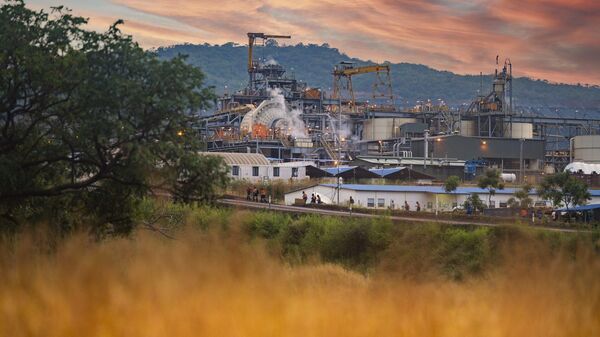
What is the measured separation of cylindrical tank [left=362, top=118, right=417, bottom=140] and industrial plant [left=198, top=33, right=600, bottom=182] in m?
0.15

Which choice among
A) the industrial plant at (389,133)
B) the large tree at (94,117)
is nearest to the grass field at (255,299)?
the large tree at (94,117)

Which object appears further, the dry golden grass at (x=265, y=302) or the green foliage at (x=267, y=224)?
the green foliage at (x=267, y=224)

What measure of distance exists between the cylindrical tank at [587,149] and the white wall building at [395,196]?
4844 centimetres

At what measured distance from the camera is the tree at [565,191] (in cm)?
5747

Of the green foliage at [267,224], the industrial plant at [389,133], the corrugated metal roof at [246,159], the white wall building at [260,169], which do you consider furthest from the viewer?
the industrial plant at [389,133]

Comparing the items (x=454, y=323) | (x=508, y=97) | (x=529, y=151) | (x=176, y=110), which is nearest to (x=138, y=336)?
(x=454, y=323)

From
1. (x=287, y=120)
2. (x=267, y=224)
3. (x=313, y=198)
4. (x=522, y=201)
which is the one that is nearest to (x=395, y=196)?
(x=313, y=198)

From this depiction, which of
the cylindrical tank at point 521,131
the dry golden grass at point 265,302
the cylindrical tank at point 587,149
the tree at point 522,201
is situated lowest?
the tree at point 522,201

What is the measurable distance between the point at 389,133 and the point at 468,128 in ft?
37.7

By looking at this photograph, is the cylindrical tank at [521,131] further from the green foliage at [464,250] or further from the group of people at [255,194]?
the green foliage at [464,250]

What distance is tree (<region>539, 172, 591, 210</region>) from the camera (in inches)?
2263

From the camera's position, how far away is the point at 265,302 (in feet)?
37.4

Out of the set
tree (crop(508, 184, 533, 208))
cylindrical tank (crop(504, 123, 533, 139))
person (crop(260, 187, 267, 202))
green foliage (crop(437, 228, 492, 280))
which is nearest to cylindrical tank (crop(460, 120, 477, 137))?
cylindrical tank (crop(504, 123, 533, 139))

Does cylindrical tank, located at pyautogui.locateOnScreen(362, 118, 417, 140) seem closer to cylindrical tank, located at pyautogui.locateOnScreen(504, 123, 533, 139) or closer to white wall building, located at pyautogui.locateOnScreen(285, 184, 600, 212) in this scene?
cylindrical tank, located at pyautogui.locateOnScreen(504, 123, 533, 139)
